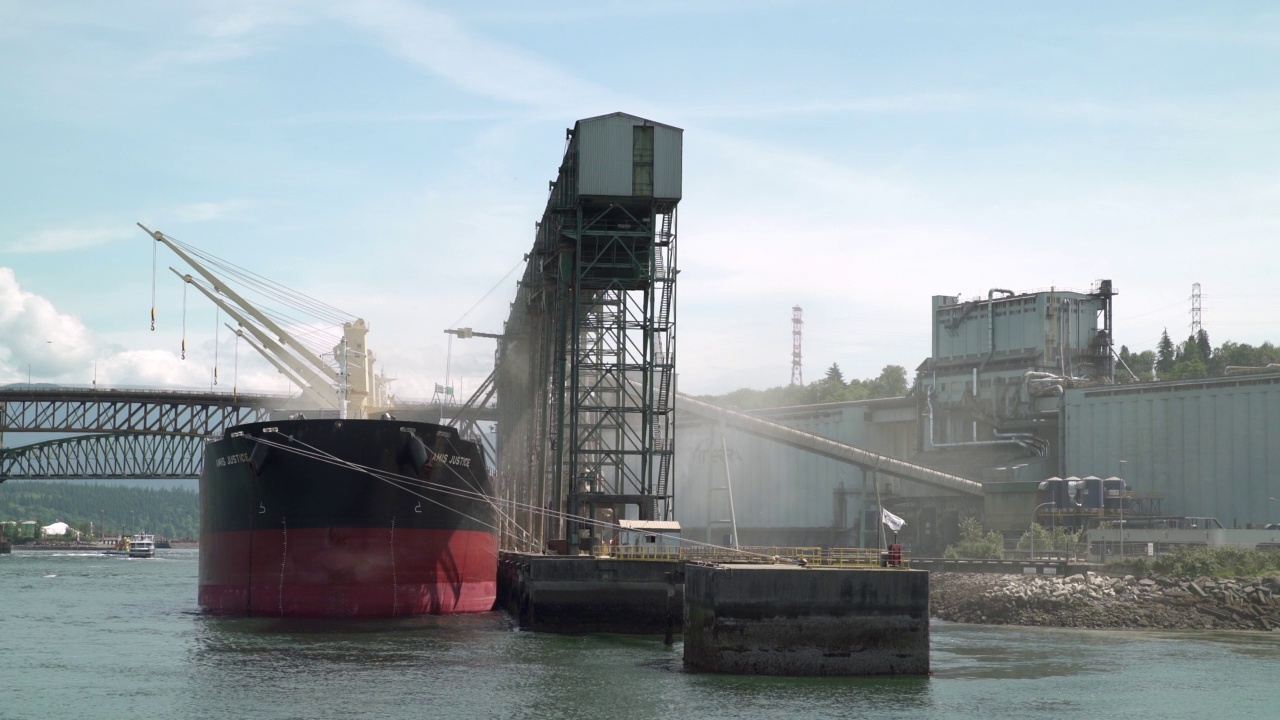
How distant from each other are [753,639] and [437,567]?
1833 centimetres

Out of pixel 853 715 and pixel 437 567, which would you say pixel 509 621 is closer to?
pixel 437 567

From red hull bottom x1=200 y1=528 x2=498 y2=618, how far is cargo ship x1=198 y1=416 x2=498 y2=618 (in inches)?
1.4

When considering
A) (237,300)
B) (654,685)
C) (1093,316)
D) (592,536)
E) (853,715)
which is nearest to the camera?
(853,715)

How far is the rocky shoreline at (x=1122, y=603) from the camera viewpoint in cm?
4962

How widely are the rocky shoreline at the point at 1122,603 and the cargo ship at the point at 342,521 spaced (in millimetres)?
20000

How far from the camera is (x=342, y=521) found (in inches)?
1704

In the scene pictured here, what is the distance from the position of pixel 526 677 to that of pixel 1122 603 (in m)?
29.9

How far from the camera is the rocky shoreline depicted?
49625mm

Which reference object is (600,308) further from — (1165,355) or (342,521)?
(1165,355)

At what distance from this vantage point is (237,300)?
59.8 metres

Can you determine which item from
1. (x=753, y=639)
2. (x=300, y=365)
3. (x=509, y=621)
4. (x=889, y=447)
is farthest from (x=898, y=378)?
(x=753, y=639)

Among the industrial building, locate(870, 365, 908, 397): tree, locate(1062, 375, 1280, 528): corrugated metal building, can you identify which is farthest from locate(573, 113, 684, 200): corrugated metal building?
locate(870, 365, 908, 397): tree

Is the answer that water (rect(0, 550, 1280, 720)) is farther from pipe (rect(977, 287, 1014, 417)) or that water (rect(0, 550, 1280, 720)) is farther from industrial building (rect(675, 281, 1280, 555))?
pipe (rect(977, 287, 1014, 417))

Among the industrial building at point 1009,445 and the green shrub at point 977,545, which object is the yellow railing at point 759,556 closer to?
the industrial building at point 1009,445
